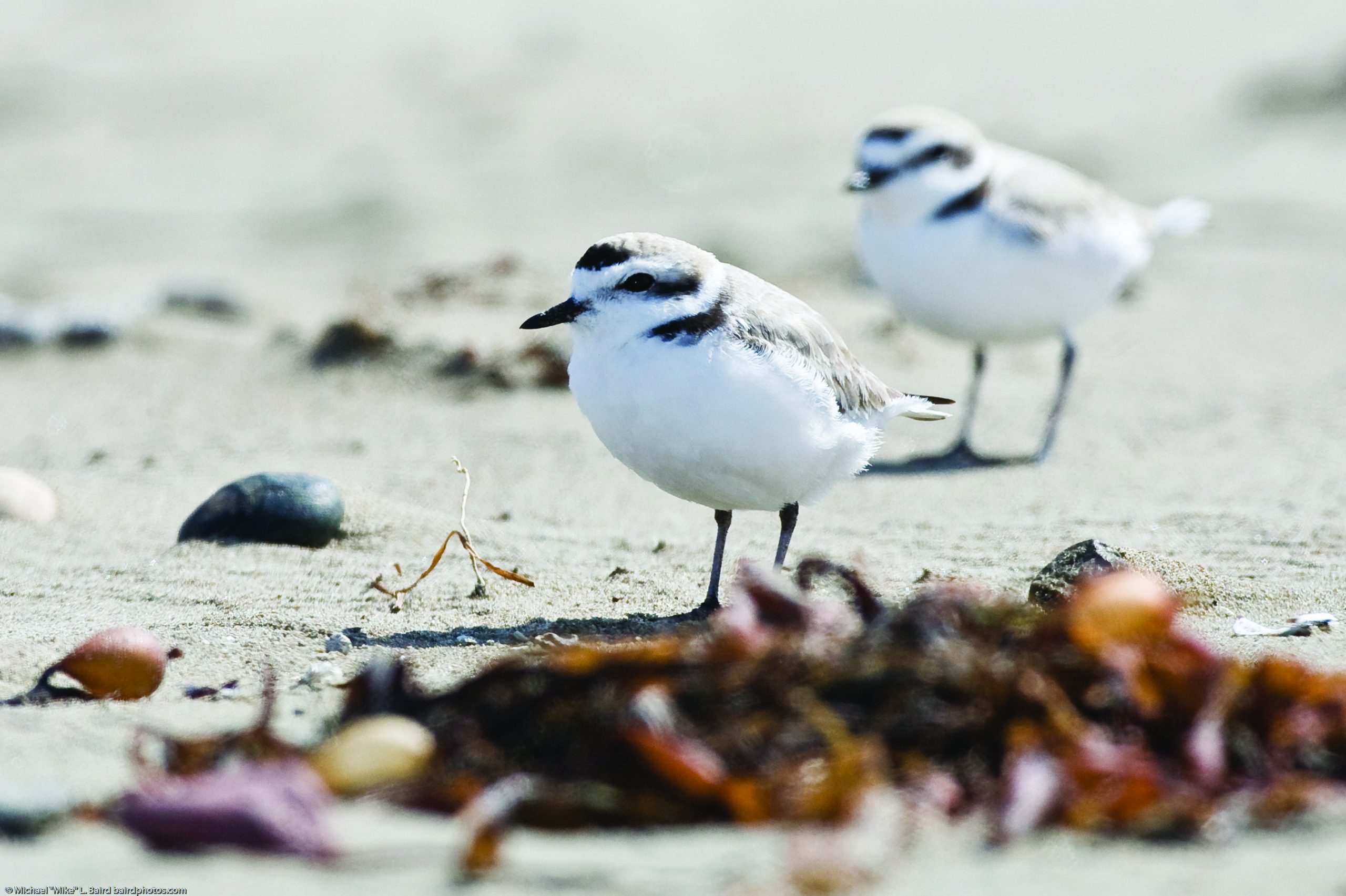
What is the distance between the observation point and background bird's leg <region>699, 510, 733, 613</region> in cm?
480

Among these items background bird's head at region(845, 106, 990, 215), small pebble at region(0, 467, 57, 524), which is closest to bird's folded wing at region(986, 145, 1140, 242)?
background bird's head at region(845, 106, 990, 215)

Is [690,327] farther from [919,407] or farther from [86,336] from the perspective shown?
[86,336]

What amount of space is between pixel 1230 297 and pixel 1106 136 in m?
4.85

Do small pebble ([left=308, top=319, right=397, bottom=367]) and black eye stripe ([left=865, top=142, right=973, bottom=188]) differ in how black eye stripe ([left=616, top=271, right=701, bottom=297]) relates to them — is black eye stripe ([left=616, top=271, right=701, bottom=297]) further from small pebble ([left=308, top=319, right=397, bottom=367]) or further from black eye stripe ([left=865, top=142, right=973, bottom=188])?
small pebble ([left=308, top=319, right=397, bottom=367])

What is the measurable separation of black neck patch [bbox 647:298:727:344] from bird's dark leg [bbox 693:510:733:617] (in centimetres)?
79

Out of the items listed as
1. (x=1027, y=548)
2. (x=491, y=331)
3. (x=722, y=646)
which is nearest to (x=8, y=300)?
(x=491, y=331)

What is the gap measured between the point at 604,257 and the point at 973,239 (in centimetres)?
306

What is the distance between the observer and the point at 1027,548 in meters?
5.44

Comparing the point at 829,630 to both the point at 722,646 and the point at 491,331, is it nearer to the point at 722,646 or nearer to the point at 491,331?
the point at 722,646

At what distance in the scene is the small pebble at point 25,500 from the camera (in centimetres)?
564

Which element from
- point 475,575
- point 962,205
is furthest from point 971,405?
point 475,575

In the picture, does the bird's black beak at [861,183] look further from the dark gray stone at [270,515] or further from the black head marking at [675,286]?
the dark gray stone at [270,515]

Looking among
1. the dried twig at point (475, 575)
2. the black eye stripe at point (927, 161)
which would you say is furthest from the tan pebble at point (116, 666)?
the black eye stripe at point (927, 161)

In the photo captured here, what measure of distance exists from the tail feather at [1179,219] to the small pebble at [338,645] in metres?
5.41
